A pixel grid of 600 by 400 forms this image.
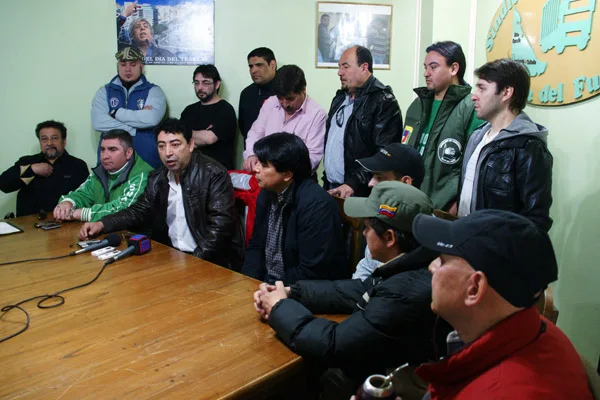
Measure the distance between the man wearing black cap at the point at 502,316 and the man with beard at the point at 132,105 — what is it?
320 centimetres

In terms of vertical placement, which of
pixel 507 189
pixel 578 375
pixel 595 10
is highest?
pixel 595 10

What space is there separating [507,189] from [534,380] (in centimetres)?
138

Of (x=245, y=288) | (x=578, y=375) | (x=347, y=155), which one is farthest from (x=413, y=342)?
(x=347, y=155)

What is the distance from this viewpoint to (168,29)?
4.00 metres

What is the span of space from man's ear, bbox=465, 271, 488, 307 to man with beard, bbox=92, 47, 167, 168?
322 cm

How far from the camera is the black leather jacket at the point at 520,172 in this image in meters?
1.90

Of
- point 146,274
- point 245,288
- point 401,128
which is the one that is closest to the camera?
point 245,288

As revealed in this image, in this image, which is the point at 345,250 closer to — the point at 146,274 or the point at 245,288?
the point at 245,288

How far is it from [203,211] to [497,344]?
1.88 metres

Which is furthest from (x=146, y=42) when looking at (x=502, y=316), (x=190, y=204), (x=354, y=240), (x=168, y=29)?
(x=502, y=316)

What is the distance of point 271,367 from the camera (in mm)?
1153

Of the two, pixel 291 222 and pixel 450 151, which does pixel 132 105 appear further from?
pixel 450 151

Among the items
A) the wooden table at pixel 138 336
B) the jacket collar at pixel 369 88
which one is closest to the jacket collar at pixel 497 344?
the wooden table at pixel 138 336

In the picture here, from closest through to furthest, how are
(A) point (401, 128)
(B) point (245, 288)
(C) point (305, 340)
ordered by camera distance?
(C) point (305, 340)
(B) point (245, 288)
(A) point (401, 128)
